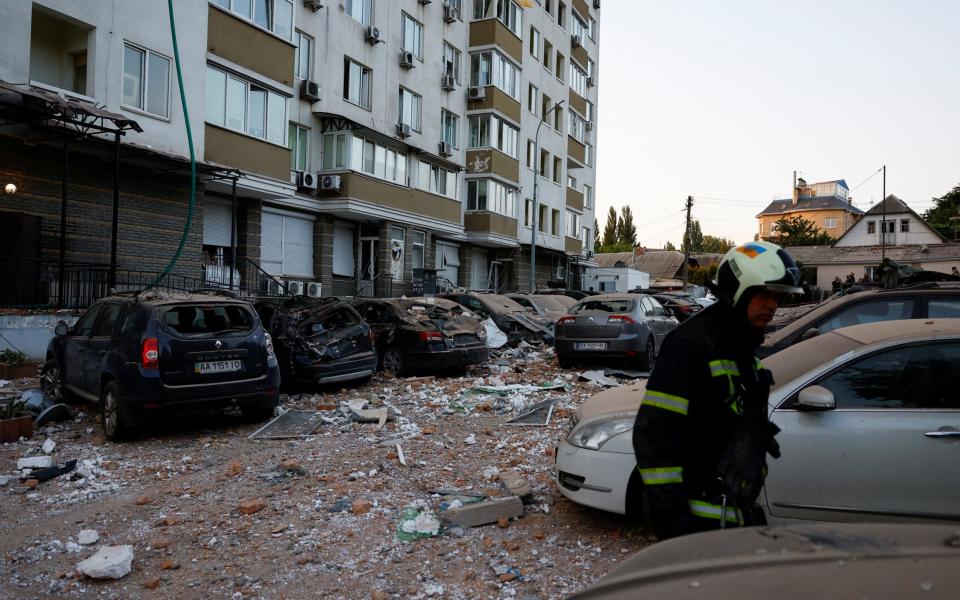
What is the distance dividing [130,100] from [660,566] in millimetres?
15592

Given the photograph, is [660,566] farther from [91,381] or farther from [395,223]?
[395,223]

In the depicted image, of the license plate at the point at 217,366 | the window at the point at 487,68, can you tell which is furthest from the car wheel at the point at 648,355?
the window at the point at 487,68

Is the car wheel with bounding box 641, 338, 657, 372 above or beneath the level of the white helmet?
beneath

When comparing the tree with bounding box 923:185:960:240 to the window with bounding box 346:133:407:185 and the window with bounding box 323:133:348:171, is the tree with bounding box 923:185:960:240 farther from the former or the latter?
the window with bounding box 323:133:348:171

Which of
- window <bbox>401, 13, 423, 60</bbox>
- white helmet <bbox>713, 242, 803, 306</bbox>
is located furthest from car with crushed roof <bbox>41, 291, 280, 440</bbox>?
window <bbox>401, 13, 423, 60</bbox>

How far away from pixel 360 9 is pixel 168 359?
760 inches

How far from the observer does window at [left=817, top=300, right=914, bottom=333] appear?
7.64 meters

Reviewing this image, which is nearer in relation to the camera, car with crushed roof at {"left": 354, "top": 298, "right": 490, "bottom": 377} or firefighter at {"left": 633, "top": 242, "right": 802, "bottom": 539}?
firefighter at {"left": 633, "top": 242, "right": 802, "bottom": 539}

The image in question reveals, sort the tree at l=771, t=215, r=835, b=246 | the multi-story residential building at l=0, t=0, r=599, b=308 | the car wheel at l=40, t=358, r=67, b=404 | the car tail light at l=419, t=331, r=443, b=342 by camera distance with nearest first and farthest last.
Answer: the car wheel at l=40, t=358, r=67, b=404
the car tail light at l=419, t=331, r=443, b=342
the multi-story residential building at l=0, t=0, r=599, b=308
the tree at l=771, t=215, r=835, b=246

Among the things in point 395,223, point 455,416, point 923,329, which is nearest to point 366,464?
point 455,416

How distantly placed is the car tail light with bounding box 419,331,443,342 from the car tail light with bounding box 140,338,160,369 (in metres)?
5.32

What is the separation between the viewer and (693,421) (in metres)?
2.40

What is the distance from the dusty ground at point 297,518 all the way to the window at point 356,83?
1701 centimetres

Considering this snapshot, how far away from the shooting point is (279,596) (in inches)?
155
